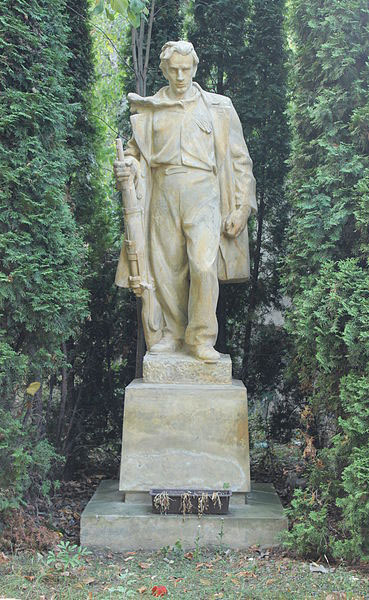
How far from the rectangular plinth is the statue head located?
2.02 m

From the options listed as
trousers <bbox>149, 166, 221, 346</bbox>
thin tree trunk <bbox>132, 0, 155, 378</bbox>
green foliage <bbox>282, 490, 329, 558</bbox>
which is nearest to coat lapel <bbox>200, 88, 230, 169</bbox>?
trousers <bbox>149, 166, 221, 346</bbox>

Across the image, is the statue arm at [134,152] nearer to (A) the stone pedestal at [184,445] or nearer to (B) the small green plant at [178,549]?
(A) the stone pedestal at [184,445]

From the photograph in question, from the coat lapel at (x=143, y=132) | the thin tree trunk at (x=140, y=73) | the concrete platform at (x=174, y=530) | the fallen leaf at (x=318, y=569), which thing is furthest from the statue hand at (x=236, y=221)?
the fallen leaf at (x=318, y=569)

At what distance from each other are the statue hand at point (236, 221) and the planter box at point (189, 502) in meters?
1.72

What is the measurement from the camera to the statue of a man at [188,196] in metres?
4.89

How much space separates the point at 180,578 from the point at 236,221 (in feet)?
7.59

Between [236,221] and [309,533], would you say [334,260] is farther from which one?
[309,533]

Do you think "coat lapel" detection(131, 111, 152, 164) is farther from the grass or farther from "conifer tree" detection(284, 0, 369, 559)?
the grass

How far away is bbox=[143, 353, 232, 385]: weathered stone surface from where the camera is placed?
4922 millimetres

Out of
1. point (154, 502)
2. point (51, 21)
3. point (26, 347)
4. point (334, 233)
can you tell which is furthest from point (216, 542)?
point (51, 21)

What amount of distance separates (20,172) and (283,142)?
2.87 m

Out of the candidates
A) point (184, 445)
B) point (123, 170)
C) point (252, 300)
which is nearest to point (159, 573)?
point (184, 445)

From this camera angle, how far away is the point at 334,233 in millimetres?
4699

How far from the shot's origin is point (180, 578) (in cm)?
404
